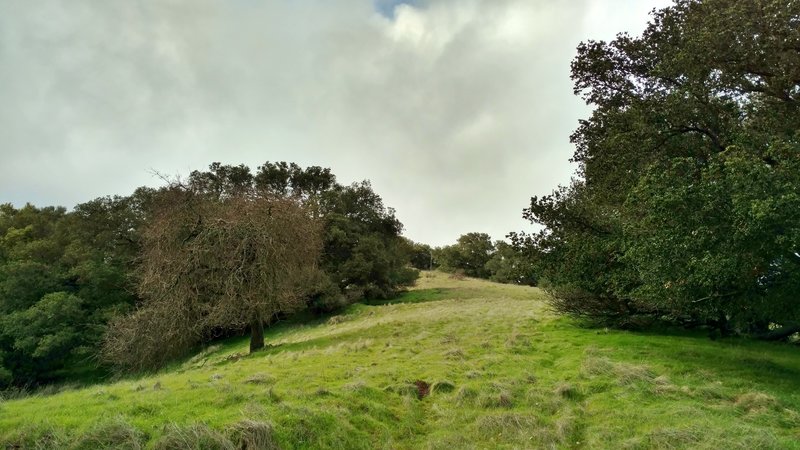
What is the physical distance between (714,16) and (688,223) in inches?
259

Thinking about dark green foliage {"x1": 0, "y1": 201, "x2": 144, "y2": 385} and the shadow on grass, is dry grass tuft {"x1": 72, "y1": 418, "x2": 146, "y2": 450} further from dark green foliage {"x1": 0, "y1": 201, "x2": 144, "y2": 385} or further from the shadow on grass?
the shadow on grass

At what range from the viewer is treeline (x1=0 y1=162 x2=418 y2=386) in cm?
2292

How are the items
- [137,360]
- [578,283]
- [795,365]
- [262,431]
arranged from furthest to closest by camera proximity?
[137,360] → [578,283] → [795,365] → [262,431]

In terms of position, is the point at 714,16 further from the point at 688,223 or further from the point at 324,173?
the point at 324,173

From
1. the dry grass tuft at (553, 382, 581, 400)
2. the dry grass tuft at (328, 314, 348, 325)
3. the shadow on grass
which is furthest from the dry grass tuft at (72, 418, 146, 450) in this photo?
the shadow on grass

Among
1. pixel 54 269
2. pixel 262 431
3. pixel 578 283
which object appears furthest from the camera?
pixel 54 269

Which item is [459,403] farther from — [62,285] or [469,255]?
[469,255]

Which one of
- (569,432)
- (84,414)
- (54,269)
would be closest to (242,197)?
(84,414)

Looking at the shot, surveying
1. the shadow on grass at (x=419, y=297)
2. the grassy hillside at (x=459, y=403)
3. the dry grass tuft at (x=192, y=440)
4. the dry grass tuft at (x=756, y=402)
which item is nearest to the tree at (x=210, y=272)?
the grassy hillside at (x=459, y=403)

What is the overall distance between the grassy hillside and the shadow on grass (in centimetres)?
2751

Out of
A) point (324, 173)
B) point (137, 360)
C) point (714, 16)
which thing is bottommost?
point (137, 360)

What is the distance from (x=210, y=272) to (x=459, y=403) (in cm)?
1515

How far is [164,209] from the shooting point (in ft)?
80.2

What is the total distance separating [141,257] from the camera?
2530cm
